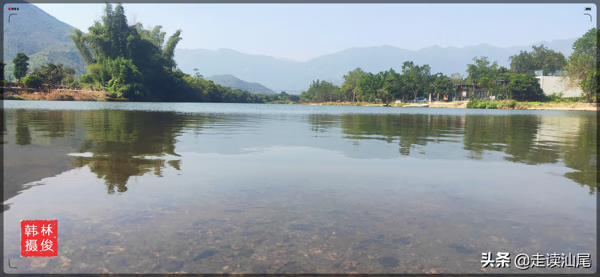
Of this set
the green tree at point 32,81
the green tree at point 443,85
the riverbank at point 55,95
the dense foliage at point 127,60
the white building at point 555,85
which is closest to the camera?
the riverbank at point 55,95

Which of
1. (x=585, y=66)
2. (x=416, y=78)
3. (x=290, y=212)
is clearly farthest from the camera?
(x=416, y=78)

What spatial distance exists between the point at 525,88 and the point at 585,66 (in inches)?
607

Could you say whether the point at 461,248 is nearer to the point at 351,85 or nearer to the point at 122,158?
the point at 122,158

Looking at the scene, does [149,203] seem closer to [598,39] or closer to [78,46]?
[78,46]

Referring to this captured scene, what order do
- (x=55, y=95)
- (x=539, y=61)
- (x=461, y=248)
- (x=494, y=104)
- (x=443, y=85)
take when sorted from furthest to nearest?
(x=539, y=61), (x=443, y=85), (x=494, y=104), (x=55, y=95), (x=461, y=248)

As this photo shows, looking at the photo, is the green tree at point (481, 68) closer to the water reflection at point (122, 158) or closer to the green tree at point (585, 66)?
the green tree at point (585, 66)

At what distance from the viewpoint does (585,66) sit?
90.0 meters

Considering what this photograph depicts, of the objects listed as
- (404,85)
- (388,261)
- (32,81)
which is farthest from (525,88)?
(32,81)

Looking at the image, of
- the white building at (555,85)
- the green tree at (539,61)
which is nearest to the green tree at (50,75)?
the white building at (555,85)

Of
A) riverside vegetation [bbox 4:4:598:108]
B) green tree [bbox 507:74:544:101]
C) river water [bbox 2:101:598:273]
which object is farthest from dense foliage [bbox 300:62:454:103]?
river water [bbox 2:101:598:273]

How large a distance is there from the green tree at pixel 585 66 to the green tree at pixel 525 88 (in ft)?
26.8

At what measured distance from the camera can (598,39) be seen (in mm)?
92812

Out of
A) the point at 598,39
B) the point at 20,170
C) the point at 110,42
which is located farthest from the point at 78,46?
the point at 598,39

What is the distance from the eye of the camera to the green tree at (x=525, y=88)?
10381 cm
